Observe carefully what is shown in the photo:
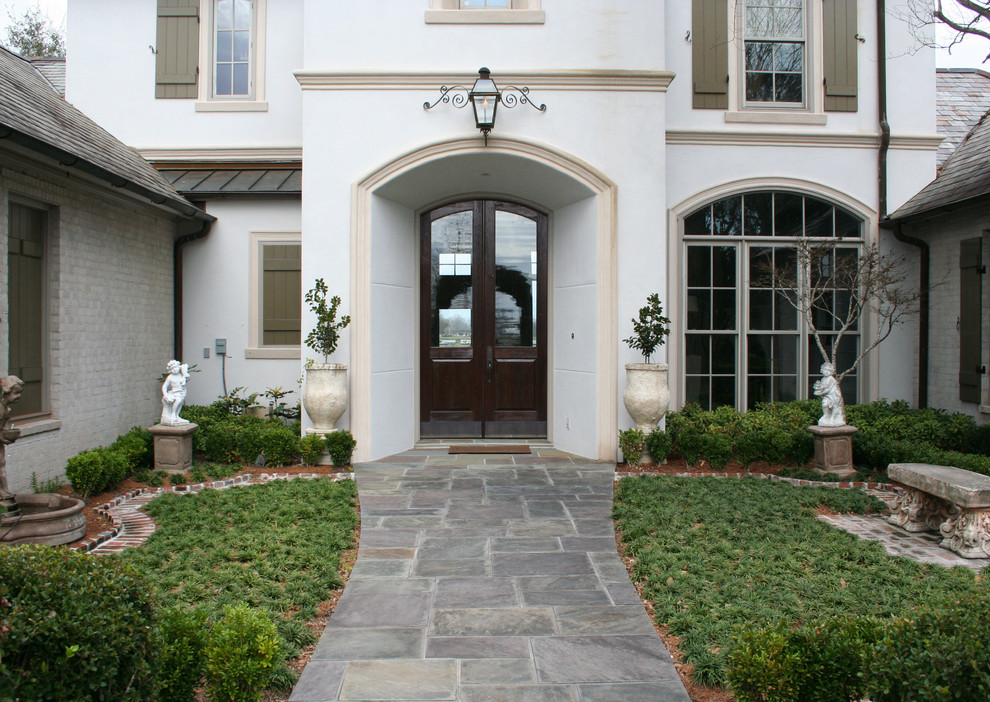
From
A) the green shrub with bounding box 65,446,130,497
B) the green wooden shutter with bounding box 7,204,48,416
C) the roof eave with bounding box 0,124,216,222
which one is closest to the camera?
the roof eave with bounding box 0,124,216,222

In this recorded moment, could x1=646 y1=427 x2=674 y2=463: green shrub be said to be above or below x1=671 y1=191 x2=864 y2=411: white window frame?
below

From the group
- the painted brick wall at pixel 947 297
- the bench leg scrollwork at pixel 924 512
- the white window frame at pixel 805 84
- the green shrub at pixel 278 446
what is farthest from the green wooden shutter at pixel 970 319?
the green shrub at pixel 278 446

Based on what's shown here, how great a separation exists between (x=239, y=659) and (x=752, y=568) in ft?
10.3

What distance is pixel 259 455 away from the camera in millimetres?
7820

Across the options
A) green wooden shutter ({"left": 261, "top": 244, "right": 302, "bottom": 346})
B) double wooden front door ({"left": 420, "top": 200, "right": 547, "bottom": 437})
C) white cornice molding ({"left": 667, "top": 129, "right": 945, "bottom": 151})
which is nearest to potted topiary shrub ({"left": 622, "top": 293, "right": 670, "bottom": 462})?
double wooden front door ({"left": 420, "top": 200, "right": 547, "bottom": 437})

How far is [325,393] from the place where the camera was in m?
7.71

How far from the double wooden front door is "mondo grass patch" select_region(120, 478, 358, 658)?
312 centimetres

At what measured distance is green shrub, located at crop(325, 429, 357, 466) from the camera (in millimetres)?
7695

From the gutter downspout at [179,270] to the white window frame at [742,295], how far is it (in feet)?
20.7

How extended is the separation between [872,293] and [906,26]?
160 inches

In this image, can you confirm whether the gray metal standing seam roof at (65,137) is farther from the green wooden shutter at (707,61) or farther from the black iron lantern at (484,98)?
the green wooden shutter at (707,61)

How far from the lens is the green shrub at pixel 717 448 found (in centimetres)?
753

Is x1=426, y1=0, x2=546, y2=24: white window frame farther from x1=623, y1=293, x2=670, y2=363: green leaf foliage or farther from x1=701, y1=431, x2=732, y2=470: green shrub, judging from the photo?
x1=701, y1=431, x2=732, y2=470: green shrub

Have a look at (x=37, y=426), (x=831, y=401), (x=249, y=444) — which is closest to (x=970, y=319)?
(x=831, y=401)
